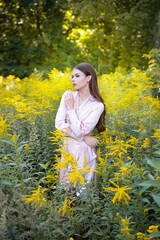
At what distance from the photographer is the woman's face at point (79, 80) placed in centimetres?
275

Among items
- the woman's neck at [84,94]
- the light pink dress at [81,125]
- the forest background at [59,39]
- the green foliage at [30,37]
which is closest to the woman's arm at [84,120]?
the light pink dress at [81,125]

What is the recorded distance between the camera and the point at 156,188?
1.95m

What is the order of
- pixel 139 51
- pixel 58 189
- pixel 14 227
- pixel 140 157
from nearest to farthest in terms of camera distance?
pixel 14 227, pixel 58 189, pixel 140 157, pixel 139 51

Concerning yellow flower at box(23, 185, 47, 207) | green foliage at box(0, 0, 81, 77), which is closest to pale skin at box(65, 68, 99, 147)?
yellow flower at box(23, 185, 47, 207)

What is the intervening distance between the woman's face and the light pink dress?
0.15m

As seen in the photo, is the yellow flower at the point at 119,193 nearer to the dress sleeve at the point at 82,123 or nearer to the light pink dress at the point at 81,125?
the light pink dress at the point at 81,125

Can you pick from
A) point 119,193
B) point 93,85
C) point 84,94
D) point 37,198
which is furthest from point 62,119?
→ point 119,193

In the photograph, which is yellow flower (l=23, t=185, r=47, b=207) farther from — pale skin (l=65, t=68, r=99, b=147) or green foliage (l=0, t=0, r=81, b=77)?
green foliage (l=0, t=0, r=81, b=77)

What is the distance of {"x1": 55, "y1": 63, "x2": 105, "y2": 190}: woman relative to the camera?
8.34ft

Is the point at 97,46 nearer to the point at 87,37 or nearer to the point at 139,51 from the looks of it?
the point at 87,37

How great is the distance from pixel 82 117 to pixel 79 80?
1.25ft

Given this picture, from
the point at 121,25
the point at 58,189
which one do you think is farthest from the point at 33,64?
the point at 58,189

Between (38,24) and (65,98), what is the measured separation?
11.0m

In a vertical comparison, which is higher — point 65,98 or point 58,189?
point 65,98
